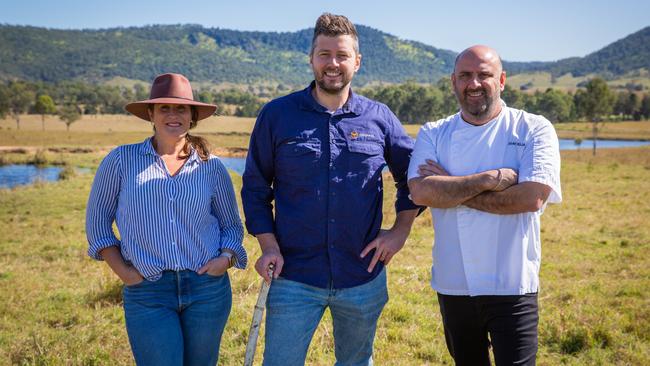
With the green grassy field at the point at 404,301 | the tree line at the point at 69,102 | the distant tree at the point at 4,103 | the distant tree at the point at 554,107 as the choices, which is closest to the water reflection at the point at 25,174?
the green grassy field at the point at 404,301

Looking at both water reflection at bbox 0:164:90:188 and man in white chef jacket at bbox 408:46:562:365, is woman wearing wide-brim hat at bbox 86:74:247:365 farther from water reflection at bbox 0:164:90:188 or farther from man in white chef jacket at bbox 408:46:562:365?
water reflection at bbox 0:164:90:188

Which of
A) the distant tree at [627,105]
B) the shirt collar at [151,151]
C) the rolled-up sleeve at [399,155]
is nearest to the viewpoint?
the shirt collar at [151,151]

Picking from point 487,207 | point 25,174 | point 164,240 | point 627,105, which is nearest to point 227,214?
point 164,240

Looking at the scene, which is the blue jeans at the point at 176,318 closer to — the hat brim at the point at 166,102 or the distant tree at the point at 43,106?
the hat brim at the point at 166,102

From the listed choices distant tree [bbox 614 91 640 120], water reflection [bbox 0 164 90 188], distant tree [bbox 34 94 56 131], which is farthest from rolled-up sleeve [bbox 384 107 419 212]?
distant tree [bbox 614 91 640 120]

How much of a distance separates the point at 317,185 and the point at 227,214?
29.2 inches

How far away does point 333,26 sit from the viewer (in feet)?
11.3

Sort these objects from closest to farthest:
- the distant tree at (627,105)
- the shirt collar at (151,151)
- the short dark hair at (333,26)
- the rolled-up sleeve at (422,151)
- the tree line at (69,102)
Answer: the short dark hair at (333,26) < the shirt collar at (151,151) < the rolled-up sleeve at (422,151) < the tree line at (69,102) < the distant tree at (627,105)

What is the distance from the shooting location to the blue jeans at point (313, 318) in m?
3.46

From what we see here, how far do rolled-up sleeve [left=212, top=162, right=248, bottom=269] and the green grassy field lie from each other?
6.72 feet

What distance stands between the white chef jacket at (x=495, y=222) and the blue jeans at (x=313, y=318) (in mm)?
538

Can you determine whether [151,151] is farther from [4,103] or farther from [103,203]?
[4,103]

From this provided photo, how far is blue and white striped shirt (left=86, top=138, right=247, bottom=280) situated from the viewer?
3.46 meters

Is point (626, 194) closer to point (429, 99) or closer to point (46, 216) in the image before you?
point (46, 216)
